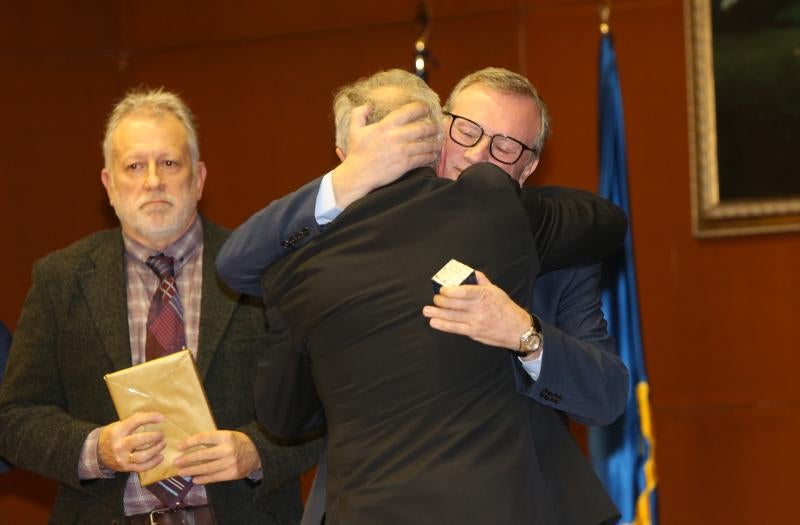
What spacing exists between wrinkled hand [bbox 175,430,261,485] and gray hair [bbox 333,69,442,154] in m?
0.85

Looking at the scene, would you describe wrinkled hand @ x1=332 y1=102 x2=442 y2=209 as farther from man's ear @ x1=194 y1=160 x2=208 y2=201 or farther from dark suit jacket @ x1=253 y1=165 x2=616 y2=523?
man's ear @ x1=194 y1=160 x2=208 y2=201

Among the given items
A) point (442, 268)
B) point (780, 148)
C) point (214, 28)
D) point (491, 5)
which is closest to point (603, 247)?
point (442, 268)

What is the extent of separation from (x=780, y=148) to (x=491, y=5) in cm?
137

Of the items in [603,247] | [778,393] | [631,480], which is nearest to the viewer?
[603,247]

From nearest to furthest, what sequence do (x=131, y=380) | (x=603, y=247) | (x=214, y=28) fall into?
(x=603, y=247), (x=131, y=380), (x=214, y=28)

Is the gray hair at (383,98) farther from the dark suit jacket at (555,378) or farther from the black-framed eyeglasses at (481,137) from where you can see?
the black-framed eyeglasses at (481,137)

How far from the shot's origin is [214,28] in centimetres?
553

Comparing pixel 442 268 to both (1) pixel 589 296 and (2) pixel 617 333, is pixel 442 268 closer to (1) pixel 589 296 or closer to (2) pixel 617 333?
(1) pixel 589 296

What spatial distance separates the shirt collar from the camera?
3.05 meters

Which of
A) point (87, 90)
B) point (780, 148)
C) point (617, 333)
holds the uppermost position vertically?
point (87, 90)

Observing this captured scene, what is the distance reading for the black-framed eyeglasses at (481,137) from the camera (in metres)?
2.56

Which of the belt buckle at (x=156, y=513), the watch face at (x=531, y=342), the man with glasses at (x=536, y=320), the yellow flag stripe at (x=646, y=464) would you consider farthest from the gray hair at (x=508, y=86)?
the yellow flag stripe at (x=646, y=464)

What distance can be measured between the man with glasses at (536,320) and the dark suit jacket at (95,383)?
0.74 meters

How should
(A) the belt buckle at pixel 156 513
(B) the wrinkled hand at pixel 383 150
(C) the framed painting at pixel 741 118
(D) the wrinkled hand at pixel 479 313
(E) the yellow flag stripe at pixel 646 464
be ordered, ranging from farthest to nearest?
(C) the framed painting at pixel 741 118
(E) the yellow flag stripe at pixel 646 464
(A) the belt buckle at pixel 156 513
(B) the wrinkled hand at pixel 383 150
(D) the wrinkled hand at pixel 479 313
